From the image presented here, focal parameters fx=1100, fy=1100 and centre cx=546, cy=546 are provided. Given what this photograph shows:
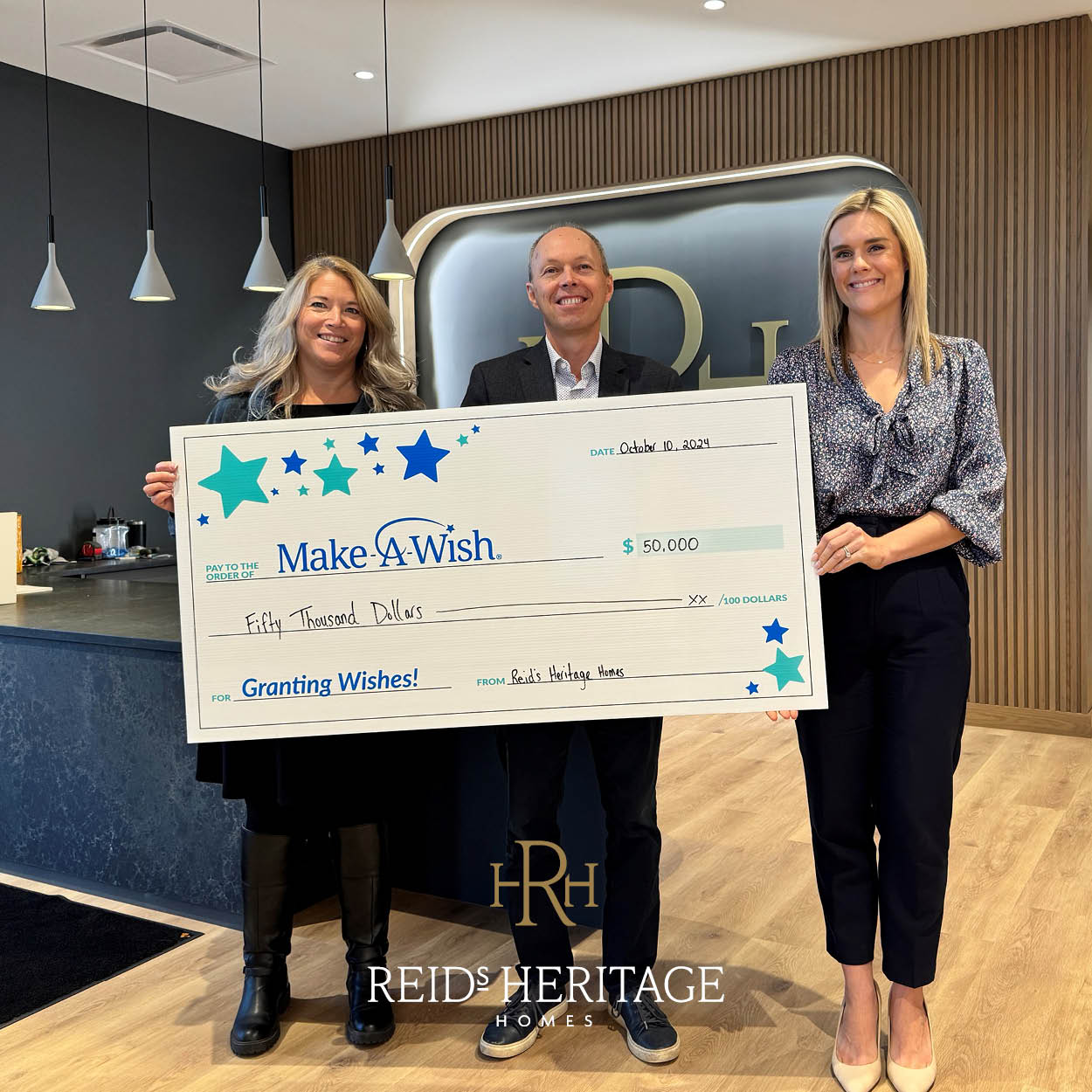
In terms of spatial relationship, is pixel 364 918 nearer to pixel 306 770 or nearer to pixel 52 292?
pixel 306 770

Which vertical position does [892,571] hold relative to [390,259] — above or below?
below

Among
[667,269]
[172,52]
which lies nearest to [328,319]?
[172,52]

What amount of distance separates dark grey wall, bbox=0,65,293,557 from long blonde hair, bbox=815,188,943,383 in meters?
4.13

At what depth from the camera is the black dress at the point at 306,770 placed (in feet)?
6.64

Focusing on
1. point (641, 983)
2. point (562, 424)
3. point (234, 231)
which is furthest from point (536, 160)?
point (641, 983)

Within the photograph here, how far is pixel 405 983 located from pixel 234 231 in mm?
4640

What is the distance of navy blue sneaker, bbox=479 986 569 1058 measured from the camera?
6.72 feet

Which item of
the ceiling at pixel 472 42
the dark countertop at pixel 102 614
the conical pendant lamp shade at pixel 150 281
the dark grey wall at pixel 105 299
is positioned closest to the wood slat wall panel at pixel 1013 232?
the ceiling at pixel 472 42

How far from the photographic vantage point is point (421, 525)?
189cm

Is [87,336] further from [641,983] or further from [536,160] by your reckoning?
[641,983]

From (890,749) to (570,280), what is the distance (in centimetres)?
98

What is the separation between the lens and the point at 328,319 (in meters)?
2.10

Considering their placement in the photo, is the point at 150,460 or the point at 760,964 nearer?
the point at 760,964

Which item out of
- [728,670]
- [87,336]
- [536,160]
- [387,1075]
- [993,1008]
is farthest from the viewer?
[536,160]
